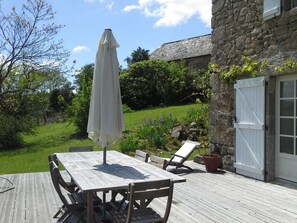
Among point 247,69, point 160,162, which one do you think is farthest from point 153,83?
point 160,162

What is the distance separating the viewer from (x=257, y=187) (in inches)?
264

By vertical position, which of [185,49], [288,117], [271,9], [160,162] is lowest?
[160,162]

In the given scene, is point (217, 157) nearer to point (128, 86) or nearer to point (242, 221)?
point (242, 221)

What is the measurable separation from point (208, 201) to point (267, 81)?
9.28ft

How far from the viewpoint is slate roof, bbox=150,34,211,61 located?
32000 mm

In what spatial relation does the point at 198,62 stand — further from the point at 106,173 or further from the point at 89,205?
the point at 89,205

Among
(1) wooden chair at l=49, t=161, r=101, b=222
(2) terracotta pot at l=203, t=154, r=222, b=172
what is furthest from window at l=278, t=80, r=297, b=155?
(1) wooden chair at l=49, t=161, r=101, b=222

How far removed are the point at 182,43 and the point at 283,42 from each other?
3008 cm

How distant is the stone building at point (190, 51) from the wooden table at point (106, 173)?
84.2 feet

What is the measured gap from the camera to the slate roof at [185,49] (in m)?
32.0

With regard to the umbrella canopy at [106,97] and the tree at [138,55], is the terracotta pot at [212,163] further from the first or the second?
the tree at [138,55]

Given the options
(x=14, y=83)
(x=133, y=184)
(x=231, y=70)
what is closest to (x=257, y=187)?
(x=231, y=70)

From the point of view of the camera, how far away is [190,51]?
109ft

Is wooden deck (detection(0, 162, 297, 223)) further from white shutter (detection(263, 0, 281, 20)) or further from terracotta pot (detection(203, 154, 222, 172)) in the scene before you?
white shutter (detection(263, 0, 281, 20))
